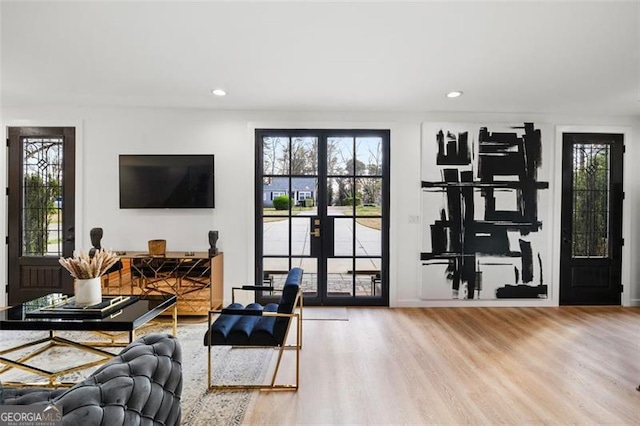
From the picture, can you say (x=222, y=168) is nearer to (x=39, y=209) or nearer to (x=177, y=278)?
(x=177, y=278)

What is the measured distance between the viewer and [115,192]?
4492 millimetres

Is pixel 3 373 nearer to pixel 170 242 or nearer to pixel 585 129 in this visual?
pixel 170 242

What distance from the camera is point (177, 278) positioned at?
158 inches

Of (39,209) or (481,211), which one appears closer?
(39,209)

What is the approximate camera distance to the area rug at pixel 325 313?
4.15 meters

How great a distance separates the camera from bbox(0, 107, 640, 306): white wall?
4465 mm

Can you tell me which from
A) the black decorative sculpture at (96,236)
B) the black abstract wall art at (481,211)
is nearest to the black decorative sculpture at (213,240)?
the black decorative sculpture at (96,236)

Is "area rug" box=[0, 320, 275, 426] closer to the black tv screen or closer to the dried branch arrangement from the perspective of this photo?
the dried branch arrangement

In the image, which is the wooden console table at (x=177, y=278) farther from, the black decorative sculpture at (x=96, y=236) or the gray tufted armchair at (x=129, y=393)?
the gray tufted armchair at (x=129, y=393)

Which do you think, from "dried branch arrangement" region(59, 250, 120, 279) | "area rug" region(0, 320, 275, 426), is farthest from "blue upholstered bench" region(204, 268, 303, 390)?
"dried branch arrangement" region(59, 250, 120, 279)

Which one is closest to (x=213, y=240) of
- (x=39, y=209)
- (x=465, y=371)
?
(x=39, y=209)

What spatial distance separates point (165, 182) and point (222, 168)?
706 mm

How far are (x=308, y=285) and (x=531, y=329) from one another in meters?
2.55

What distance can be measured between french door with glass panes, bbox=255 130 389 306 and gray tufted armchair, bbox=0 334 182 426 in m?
3.06
